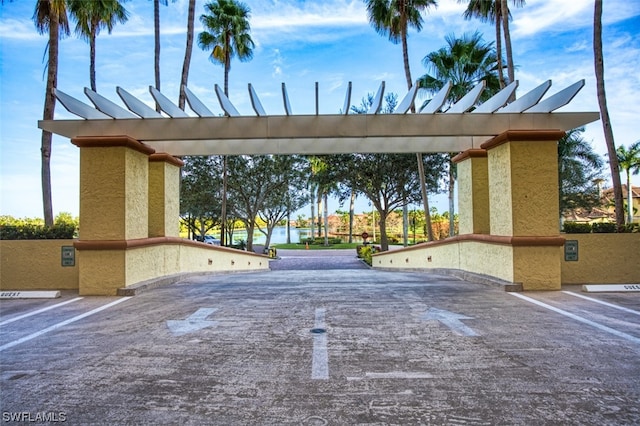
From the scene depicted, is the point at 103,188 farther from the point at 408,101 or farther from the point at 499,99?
the point at 499,99

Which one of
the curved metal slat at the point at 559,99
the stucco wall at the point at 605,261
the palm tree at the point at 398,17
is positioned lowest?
the stucco wall at the point at 605,261

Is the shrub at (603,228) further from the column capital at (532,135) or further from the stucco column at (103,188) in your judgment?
the stucco column at (103,188)

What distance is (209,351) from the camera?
3715 mm

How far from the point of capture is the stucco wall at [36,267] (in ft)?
23.8

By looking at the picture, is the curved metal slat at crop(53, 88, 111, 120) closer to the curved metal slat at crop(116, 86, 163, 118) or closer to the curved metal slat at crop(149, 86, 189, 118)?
the curved metal slat at crop(116, 86, 163, 118)

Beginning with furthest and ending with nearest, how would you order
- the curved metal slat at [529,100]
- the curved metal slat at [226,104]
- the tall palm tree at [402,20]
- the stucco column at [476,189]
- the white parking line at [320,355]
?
the tall palm tree at [402,20] < the stucco column at [476,189] < the curved metal slat at [226,104] < the curved metal slat at [529,100] < the white parking line at [320,355]

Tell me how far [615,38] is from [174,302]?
13.9 metres

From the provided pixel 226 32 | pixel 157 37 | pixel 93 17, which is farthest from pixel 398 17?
pixel 93 17

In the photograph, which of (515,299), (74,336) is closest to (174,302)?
(74,336)

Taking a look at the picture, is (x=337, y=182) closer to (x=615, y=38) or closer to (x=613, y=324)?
(x=615, y=38)

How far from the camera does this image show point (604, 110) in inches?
391

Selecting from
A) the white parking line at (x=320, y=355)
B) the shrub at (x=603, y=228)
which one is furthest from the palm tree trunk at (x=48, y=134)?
the shrub at (x=603, y=228)

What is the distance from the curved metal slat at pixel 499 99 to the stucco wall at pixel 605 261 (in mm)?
2981

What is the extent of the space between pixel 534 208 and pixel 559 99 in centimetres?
192
